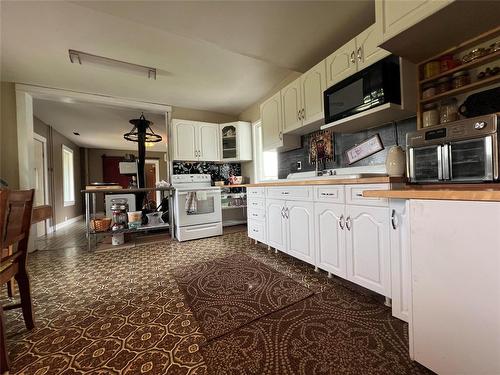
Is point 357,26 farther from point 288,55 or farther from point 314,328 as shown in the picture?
point 314,328

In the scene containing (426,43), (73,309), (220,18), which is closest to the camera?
(426,43)

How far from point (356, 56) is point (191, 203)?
9.22 ft

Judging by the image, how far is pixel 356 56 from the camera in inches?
72.6

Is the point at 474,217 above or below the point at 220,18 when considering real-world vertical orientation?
below

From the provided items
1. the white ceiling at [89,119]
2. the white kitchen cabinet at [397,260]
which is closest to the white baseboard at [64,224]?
the white ceiling at [89,119]

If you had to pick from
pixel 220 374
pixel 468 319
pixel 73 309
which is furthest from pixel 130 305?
pixel 468 319

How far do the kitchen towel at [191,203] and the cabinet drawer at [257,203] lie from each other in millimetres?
970

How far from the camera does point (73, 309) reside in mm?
1550

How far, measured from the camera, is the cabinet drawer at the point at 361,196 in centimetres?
138

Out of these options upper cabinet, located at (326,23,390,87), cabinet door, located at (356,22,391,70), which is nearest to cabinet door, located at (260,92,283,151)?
upper cabinet, located at (326,23,390,87)

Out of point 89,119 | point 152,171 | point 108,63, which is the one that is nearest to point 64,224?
point 89,119

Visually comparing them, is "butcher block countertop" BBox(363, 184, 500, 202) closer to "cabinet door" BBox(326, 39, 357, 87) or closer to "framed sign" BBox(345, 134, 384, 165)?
"framed sign" BBox(345, 134, 384, 165)

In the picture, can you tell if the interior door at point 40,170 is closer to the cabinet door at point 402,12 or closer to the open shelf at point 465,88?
the cabinet door at point 402,12

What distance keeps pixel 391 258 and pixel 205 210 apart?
9.18 ft
